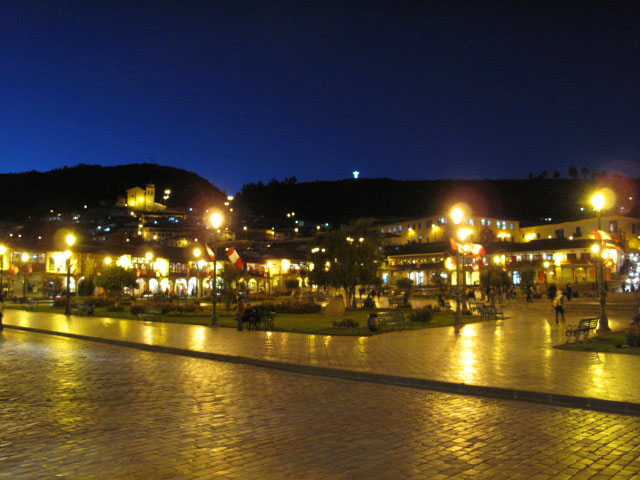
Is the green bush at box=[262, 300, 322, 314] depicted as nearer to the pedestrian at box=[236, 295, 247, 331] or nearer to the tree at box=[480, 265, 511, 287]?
the pedestrian at box=[236, 295, 247, 331]

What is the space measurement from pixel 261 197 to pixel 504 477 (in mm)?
175661

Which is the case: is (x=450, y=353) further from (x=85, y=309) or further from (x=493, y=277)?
(x=493, y=277)

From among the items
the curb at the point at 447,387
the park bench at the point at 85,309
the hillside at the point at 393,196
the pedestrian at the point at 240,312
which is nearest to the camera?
the curb at the point at 447,387

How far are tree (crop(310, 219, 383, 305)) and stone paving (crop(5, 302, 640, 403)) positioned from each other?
42.4 feet

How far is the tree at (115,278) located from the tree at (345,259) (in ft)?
48.0

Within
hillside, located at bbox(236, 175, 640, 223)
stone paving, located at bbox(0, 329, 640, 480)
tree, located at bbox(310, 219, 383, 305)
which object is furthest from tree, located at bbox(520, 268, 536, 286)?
hillside, located at bbox(236, 175, 640, 223)

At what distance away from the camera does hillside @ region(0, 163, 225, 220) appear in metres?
170

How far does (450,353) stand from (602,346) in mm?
4073

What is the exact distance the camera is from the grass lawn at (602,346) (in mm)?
13617

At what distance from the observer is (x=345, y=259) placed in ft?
112

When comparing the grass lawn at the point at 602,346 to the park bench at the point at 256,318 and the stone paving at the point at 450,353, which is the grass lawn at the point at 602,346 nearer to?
the stone paving at the point at 450,353

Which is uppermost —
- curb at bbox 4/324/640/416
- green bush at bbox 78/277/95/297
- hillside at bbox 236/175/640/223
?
hillside at bbox 236/175/640/223

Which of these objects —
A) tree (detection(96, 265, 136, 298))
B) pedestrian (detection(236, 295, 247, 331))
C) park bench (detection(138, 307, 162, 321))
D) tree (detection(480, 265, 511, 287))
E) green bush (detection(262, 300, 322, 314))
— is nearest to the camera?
pedestrian (detection(236, 295, 247, 331))

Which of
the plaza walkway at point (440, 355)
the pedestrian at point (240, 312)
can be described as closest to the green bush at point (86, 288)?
the plaza walkway at point (440, 355)
